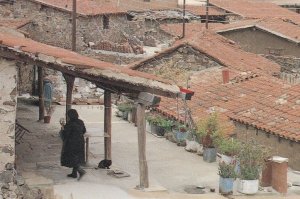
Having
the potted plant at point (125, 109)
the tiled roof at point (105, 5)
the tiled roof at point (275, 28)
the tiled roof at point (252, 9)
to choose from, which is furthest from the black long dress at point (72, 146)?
the tiled roof at point (252, 9)

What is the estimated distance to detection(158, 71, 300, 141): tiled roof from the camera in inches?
546

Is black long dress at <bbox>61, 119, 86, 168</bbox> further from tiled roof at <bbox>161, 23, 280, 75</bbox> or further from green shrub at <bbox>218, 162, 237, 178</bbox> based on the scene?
tiled roof at <bbox>161, 23, 280, 75</bbox>

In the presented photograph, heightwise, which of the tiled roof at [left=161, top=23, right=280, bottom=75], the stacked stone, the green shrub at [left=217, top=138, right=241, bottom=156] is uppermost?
the tiled roof at [left=161, top=23, right=280, bottom=75]

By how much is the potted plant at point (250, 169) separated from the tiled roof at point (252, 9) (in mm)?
29557

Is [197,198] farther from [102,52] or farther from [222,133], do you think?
[102,52]

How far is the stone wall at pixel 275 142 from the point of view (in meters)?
13.2

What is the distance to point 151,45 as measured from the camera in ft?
119

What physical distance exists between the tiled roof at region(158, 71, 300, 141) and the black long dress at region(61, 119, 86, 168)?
4683 mm

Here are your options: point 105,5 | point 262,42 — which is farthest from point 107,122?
point 105,5

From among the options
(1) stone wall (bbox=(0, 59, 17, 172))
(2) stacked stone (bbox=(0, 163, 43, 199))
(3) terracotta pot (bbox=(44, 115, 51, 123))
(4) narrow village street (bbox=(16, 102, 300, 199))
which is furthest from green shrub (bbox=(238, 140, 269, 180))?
(3) terracotta pot (bbox=(44, 115, 51, 123))

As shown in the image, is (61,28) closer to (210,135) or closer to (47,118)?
(47,118)

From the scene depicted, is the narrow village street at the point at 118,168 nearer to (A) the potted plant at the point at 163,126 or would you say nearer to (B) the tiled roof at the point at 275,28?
(A) the potted plant at the point at 163,126

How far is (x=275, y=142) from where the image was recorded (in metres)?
13.7

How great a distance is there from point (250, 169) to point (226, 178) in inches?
20.0
